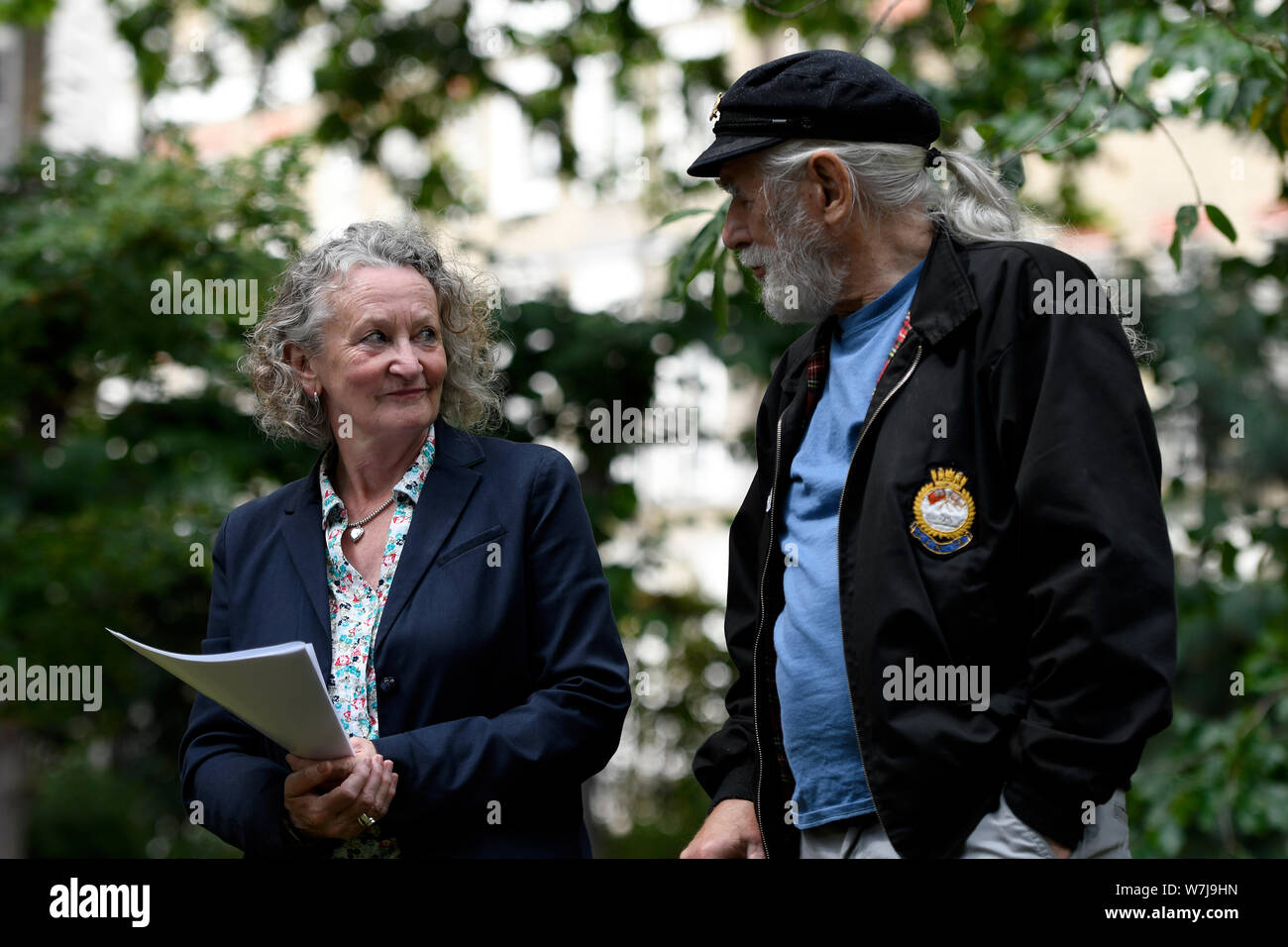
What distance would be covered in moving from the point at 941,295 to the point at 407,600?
1017 millimetres

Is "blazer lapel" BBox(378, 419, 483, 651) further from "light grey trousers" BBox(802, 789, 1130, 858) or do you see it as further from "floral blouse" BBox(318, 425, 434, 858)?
"light grey trousers" BBox(802, 789, 1130, 858)

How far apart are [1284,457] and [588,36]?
560 centimetres

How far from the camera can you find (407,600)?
245 centimetres

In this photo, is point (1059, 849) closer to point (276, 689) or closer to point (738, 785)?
point (738, 785)

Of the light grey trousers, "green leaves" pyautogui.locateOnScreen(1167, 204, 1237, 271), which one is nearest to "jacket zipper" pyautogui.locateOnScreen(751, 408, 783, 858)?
the light grey trousers

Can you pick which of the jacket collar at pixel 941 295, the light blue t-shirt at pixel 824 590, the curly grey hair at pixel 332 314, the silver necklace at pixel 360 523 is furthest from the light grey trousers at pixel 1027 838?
the curly grey hair at pixel 332 314

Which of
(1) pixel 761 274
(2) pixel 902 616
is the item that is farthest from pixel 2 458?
(2) pixel 902 616

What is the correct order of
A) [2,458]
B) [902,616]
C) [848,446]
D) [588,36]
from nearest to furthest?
[902,616] → [848,446] → [2,458] → [588,36]

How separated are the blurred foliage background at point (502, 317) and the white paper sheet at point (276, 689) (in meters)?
1.60

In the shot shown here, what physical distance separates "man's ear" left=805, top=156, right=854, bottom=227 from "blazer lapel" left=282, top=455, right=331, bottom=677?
3.47ft

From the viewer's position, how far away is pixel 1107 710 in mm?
1912

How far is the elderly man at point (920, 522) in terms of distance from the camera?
1947 mm

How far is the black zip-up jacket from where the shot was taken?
192cm
